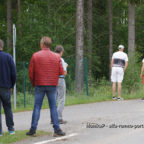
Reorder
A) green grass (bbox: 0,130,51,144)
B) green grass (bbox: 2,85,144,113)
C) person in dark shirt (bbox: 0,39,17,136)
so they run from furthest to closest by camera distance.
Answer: green grass (bbox: 2,85,144,113) < person in dark shirt (bbox: 0,39,17,136) < green grass (bbox: 0,130,51,144)

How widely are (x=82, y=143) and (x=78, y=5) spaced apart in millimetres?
12544

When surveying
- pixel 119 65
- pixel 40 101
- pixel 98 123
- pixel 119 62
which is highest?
pixel 119 62

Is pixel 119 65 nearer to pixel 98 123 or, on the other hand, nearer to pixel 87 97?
pixel 87 97

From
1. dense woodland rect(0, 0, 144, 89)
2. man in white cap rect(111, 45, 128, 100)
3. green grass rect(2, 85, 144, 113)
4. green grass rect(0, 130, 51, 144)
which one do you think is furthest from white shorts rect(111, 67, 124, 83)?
green grass rect(0, 130, 51, 144)

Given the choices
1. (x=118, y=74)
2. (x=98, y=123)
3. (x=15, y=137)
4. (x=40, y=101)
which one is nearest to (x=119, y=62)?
(x=118, y=74)

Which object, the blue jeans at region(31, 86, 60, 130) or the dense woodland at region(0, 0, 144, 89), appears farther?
the dense woodland at region(0, 0, 144, 89)

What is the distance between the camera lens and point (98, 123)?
7387mm

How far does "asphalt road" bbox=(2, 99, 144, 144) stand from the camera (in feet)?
19.2

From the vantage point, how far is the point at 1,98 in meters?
6.32

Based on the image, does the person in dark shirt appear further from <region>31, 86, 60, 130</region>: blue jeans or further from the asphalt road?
the asphalt road

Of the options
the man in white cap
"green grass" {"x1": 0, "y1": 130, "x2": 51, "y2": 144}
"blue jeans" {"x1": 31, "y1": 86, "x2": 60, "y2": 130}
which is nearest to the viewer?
"green grass" {"x1": 0, "y1": 130, "x2": 51, "y2": 144}

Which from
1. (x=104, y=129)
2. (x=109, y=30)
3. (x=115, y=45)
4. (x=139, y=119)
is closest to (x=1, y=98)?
(x=104, y=129)

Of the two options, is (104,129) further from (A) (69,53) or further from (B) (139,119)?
(A) (69,53)

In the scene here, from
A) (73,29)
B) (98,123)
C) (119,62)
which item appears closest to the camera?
(98,123)
